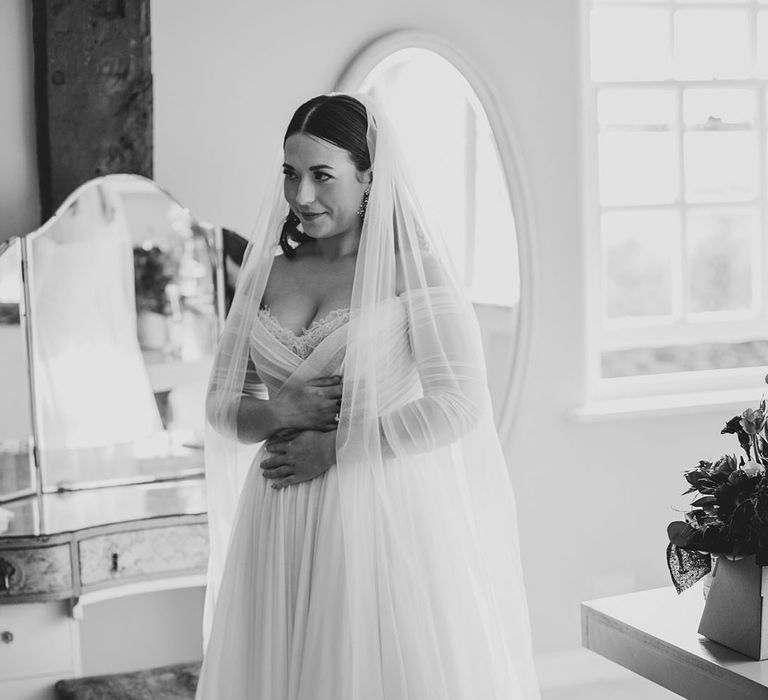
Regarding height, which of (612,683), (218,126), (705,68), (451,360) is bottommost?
(612,683)

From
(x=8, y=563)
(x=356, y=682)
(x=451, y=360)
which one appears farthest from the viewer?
(x=8, y=563)

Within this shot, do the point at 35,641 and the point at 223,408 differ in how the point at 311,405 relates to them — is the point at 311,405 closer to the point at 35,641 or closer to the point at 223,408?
the point at 223,408

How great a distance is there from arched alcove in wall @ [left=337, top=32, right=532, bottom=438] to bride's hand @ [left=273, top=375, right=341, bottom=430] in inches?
57.7

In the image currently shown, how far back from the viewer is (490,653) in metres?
1.88

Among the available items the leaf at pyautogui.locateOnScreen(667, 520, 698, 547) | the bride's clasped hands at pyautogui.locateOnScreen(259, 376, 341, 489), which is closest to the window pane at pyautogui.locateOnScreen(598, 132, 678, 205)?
the bride's clasped hands at pyautogui.locateOnScreen(259, 376, 341, 489)

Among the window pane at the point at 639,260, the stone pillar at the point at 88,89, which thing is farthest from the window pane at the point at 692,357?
the stone pillar at the point at 88,89

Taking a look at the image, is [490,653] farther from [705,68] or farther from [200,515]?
[705,68]

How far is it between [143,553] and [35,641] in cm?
32

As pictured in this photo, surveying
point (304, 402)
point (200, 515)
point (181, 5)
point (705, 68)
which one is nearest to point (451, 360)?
point (304, 402)

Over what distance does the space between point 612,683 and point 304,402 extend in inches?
81.3

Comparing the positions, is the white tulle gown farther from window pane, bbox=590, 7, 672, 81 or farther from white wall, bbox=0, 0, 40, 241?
window pane, bbox=590, 7, 672, 81

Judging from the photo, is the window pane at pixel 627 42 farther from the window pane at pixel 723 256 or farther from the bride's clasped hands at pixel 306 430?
the bride's clasped hands at pixel 306 430

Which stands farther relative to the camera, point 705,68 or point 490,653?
point 705,68

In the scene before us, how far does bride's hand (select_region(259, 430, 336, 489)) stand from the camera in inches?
74.4
